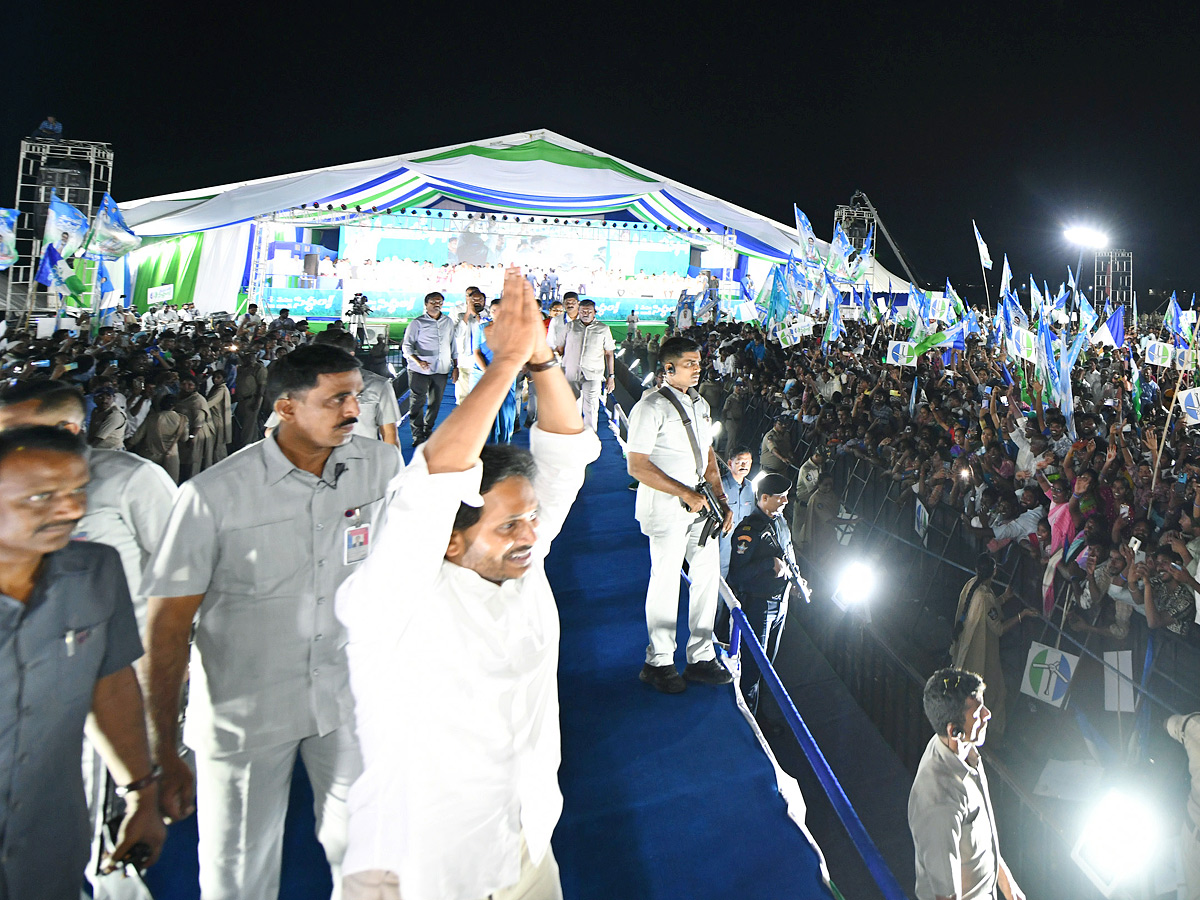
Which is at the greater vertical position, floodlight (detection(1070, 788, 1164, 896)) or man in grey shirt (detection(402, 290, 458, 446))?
man in grey shirt (detection(402, 290, 458, 446))

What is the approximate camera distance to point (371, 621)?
1528mm

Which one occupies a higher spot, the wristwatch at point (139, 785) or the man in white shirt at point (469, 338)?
the man in white shirt at point (469, 338)

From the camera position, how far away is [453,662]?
1.59 meters

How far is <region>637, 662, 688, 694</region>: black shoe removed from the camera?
13.3 ft

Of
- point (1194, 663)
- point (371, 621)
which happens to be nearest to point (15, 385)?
point (371, 621)

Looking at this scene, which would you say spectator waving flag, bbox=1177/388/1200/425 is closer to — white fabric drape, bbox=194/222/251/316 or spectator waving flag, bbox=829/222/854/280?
spectator waving flag, bbox=829/222/854/280

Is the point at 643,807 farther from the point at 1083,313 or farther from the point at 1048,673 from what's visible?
the point at 1083,313

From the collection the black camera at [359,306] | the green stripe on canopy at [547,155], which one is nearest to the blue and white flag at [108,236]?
the black camera at [359,306]

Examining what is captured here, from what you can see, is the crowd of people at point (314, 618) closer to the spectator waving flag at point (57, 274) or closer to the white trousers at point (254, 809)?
the white trousers at point (254, 809)

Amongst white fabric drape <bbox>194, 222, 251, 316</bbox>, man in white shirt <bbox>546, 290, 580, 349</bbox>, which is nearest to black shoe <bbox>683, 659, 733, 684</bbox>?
man in white shirt <bbox>546, 290, 580, 349</bbox>

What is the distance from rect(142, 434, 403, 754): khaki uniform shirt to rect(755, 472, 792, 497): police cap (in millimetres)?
2959

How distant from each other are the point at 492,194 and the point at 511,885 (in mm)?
20531

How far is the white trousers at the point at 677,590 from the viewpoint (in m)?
3.84

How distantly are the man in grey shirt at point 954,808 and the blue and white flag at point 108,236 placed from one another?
14.3m
